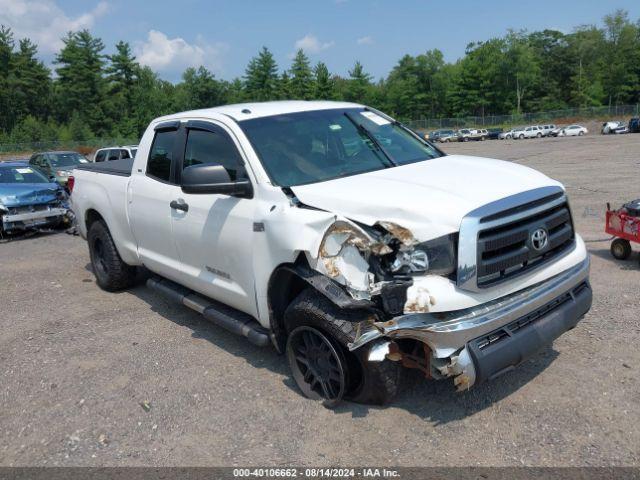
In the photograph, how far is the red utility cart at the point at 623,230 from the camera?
20.0 ft

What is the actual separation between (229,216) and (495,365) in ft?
7.06

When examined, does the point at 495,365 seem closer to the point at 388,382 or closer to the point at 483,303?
the point at 483,303

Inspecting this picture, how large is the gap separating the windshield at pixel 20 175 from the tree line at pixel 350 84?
64.3 m

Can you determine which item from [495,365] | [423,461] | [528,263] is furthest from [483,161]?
[423,461]

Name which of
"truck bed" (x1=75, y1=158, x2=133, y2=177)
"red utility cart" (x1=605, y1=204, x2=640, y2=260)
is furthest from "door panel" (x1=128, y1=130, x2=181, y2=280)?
"red utility cart" (x1=605, y1=204, x2=640, y2=260)

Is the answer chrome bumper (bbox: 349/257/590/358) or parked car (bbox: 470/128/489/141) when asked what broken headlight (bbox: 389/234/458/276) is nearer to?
chrome bumper (bbox: 349/257/590/358)

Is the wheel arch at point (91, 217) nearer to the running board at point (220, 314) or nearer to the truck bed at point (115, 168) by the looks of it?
the truck bed at point (115, 168)

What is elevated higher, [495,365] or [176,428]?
[495,365]

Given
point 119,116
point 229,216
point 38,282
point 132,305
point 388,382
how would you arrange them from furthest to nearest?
point 119,116
point 38,282
point 132,305
point 229,216
point 388,382

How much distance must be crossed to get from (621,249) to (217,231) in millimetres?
4961

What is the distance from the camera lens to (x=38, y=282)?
766 centimetres

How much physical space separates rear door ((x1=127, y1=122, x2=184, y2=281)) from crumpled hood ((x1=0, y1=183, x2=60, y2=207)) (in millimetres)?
7027

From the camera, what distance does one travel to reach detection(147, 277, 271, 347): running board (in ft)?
13.5

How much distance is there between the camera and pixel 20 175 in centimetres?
1238
